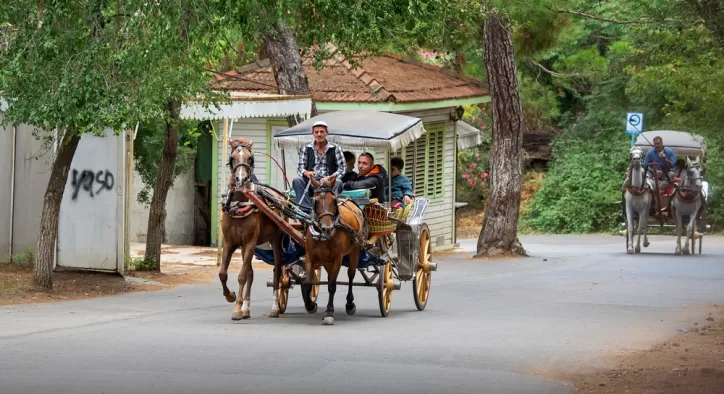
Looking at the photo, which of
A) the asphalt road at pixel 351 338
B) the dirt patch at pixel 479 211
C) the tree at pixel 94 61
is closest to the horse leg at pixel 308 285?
the asphalt road at pixel 351 338

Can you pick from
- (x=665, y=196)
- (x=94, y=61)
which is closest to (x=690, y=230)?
(x=665, y=196)

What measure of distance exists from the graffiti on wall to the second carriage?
142 inches

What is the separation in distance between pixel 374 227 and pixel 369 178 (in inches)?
32.5

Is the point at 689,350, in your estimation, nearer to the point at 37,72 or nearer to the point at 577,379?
the point at 577,379

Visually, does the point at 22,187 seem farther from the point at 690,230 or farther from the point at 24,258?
the point at 690,230

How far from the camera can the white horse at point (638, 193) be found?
28125 mm

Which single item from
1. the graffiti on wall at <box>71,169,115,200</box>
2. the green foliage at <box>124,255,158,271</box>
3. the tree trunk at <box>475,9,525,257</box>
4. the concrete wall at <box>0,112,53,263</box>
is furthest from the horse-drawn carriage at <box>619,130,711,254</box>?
the concrete wall at <box>0,112,53,263</box>

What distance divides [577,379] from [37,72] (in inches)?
299

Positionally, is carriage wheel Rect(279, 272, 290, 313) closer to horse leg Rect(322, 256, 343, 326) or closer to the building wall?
horse leg Rect(322, 256, 343, 326)

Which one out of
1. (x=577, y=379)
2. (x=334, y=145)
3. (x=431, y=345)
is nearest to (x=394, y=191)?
(x=334, y=145)

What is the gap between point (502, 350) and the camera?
1245cm

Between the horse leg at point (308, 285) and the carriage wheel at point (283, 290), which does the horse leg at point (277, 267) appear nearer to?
the carriage wheel at point (283, 290)

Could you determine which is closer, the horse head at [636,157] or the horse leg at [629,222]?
the horse head at [636,157]

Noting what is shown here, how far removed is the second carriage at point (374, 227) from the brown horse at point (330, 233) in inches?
7.8
